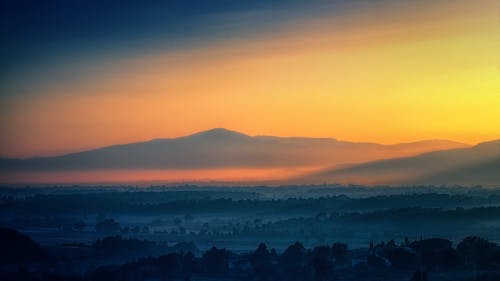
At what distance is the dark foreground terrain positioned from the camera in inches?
1330

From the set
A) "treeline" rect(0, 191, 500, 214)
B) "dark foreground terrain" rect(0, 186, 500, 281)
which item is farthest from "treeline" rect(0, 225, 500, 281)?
"treeline" rect(0, 191, 500, 214)

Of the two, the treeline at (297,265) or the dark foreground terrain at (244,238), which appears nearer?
the treeline at (297,265)

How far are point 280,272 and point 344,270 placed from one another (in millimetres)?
2591

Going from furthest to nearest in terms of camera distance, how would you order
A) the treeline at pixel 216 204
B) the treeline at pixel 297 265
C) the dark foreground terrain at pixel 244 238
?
1. the treeline at pixel 216 204
2. the dark foreground terrain at pixel 244 238
3. the treeline at pixel 297 265

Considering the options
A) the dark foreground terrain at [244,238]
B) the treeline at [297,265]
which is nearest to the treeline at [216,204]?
the dark foreground terrain at [244,238]

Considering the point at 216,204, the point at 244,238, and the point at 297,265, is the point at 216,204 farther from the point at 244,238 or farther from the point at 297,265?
the point at 297,265

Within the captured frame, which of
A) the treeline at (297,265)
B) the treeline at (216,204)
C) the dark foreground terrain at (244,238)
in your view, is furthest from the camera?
the treeline at (216,204)

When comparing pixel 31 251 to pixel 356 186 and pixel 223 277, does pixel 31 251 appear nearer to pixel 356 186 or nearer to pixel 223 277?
pixel 223 277

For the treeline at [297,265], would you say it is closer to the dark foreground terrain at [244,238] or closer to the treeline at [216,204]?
the dark foreground terrain at [244,238]

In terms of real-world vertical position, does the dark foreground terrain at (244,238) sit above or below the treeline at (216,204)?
below

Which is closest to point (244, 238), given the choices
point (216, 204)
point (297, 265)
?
point (297, 265)

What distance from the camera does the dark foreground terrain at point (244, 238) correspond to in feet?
111

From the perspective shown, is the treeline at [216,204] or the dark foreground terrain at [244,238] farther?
the treeline at [216,204]

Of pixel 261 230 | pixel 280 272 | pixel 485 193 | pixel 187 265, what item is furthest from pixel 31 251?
pixel 485 193
